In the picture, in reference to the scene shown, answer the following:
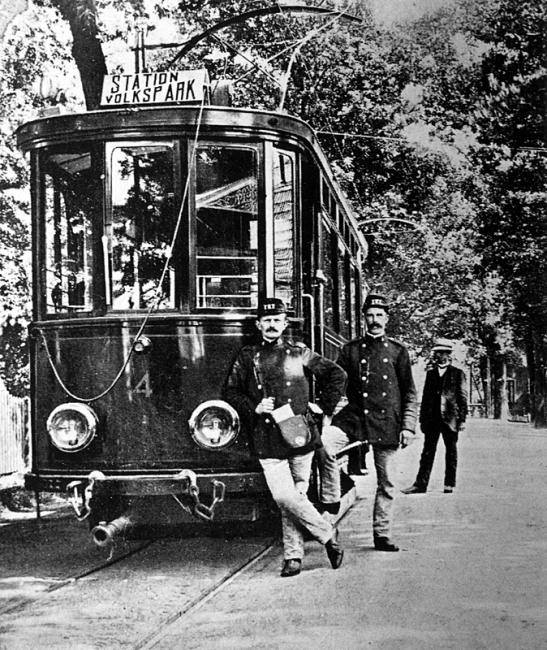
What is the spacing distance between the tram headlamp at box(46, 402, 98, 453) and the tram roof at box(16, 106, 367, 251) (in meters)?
1.76

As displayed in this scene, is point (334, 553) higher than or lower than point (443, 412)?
lower

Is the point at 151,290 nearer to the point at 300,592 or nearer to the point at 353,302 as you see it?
the point at 300,592

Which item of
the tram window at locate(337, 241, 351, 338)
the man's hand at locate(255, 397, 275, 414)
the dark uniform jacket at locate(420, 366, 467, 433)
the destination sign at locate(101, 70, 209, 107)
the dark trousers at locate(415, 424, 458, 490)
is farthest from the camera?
the dark uniform jacket at locate(420, 366, 467, 433)

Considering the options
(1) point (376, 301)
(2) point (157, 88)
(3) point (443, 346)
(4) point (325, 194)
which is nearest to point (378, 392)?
(1) point (376, 301)

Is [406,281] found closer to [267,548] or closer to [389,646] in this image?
[267,548]

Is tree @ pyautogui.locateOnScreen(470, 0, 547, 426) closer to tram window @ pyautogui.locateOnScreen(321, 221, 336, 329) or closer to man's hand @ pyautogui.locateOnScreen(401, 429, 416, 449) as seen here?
man's hand @ pyautogui.locateOnScreen(401, 429, 416, 449)

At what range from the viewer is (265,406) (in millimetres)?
5980

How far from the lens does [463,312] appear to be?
33.0 feet

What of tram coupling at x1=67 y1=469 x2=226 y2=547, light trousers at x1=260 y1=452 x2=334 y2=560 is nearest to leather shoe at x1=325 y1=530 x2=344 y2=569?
light trousers at x1=260 y1=452 x2=334 y2=560

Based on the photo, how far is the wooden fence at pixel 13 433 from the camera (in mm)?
11289

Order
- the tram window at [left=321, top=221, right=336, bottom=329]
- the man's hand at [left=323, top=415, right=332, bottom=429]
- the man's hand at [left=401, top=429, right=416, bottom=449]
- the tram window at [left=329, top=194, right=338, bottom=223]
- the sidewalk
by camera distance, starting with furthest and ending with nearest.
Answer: the tram window at [left=329, top=194, right=338, bottom=223] → the tram window at [left=321, top=221, right=336, bottom=329] → the man's hand at [left=323, top=415, right=332, bottom=429] → the man's hand at [left=401, top=429, right=416, bottom=449] → the sidewalk

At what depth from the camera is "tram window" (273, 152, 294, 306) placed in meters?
6.57

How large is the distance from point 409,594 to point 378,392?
1.70m

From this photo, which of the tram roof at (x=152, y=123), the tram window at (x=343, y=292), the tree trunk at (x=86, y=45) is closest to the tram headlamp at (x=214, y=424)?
the tram roof at (x=152, y=123)
